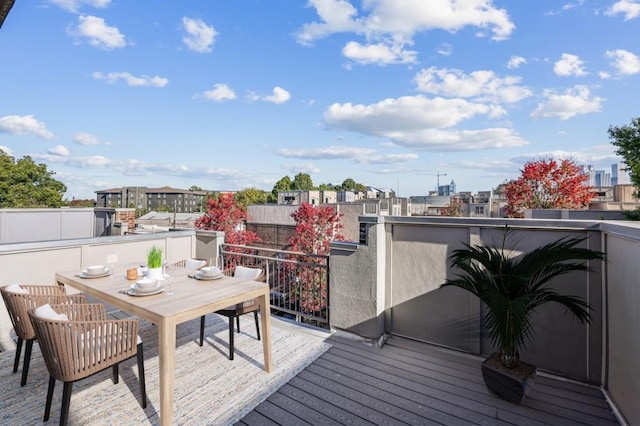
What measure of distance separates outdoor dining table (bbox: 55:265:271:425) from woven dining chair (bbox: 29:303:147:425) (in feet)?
0.64

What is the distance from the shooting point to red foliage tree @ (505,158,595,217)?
9.20 m

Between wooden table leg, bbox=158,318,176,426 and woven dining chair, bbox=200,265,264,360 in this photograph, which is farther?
woven dining chair, bbox=200,265,264,360

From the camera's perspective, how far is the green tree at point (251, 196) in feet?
149

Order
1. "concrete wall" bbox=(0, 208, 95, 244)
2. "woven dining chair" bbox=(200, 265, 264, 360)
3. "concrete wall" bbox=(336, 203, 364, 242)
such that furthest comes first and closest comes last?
"concrete wall" bbox=(336, 203, 364, 242) < "concrete wall" bbox=(0, 208, 95, 244) < "woven dining chair" bbox=(200, 265, 264, 360)

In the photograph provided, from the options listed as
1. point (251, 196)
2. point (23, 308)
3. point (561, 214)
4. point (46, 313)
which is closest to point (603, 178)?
point (561, 214)

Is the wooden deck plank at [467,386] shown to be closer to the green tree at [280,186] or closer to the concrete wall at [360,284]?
the concrete wall at [360,284]

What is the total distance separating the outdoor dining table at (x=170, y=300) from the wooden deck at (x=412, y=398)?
1.81 ft

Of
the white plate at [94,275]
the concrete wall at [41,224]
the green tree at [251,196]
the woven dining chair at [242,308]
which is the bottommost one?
the woven dining chair at [242,308]

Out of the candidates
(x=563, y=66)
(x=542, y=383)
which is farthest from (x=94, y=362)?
(x=563, y=66)

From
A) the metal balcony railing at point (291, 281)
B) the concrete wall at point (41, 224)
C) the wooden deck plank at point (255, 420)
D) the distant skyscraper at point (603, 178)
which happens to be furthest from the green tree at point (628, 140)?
the distant skyscraper at point (603, 178)

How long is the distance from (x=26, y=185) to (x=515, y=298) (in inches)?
1262

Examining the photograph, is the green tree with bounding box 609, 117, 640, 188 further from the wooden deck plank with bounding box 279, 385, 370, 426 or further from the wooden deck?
the wooden deck plank with bounding box 279, 385, 370, 426

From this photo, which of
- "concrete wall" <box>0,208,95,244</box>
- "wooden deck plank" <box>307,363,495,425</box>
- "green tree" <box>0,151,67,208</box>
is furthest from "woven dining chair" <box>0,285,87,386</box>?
"green tree" <box>0,151,67,208</box>

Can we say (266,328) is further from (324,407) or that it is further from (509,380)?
(509,380)
